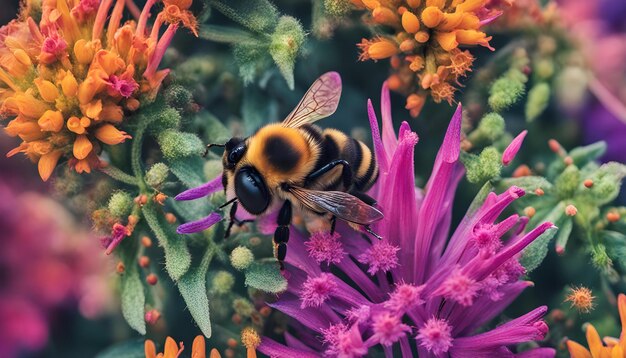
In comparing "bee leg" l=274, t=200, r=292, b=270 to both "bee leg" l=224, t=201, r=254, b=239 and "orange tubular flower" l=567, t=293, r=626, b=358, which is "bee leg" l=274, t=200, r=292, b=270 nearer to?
"bee leg" l=224, t=201, r=254, b=239

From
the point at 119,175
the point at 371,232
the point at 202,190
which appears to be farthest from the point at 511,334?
the point at 119,175

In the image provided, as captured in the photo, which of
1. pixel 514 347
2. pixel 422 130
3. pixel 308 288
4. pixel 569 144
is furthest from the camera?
pixel 569 144

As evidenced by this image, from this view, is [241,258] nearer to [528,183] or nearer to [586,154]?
[528,183]

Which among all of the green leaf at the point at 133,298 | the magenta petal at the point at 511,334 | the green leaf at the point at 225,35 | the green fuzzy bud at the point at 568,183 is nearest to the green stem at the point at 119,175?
the green leaf at the point at 133,298

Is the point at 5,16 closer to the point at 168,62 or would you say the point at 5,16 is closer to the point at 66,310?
the point at 168,62

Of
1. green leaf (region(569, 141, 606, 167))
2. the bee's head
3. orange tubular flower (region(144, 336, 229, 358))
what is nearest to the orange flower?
orange tubular flower (region(144, 336, 229, 358))

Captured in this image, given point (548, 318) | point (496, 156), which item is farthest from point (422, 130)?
point (548, 318)

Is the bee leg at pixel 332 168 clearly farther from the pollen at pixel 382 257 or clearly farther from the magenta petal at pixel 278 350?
the magenta petal at pixel 278 350
